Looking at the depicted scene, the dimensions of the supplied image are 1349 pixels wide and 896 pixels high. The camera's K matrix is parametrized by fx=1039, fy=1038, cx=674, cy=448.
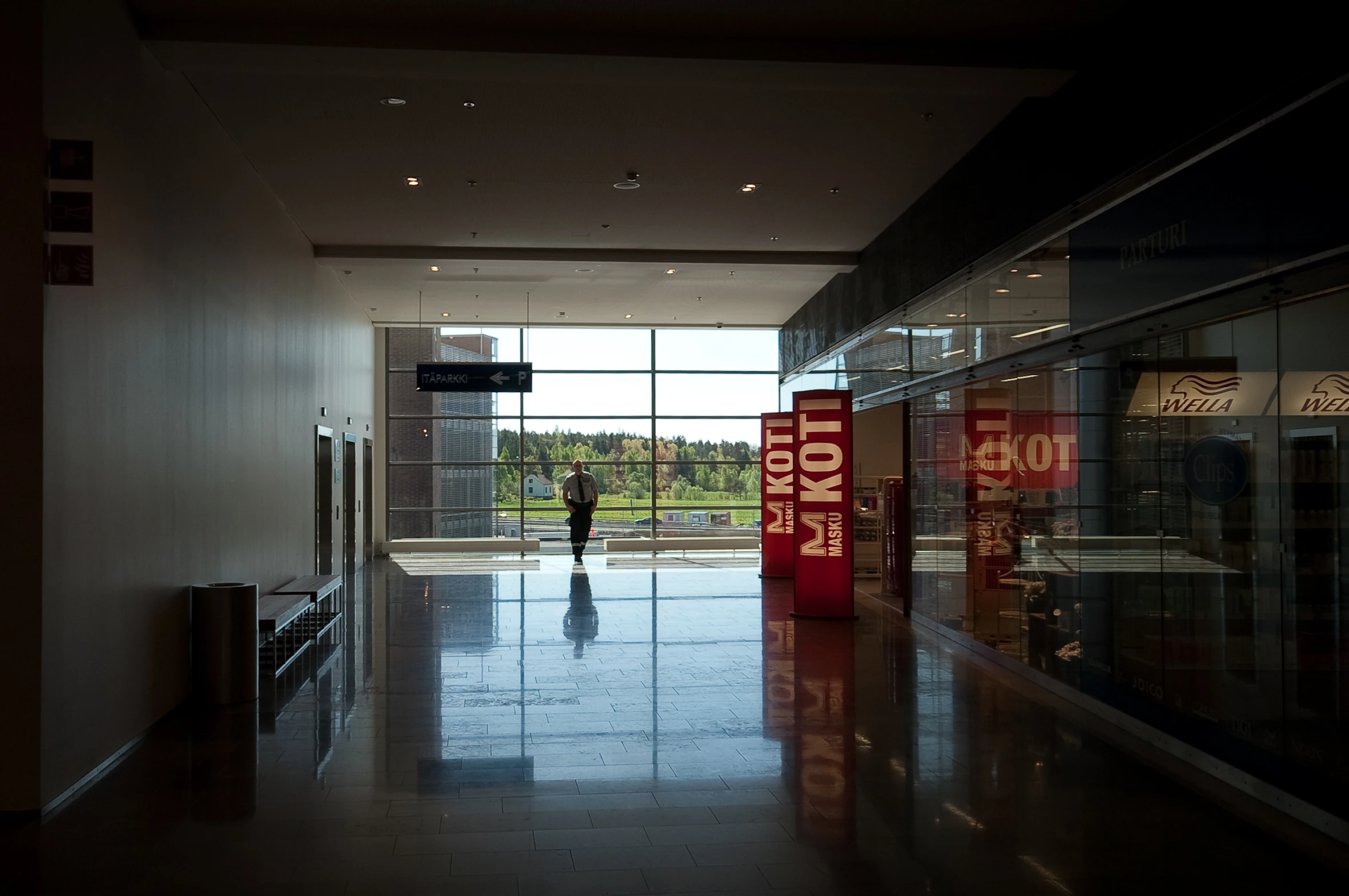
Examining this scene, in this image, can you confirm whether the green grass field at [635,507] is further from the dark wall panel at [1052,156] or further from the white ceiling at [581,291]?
the dark wall panel at [1052,156]

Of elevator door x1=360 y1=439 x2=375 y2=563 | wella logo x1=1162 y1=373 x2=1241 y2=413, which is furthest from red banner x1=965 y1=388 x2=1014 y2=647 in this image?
elevator door x1=360 y1=439 x2=375 y2=563

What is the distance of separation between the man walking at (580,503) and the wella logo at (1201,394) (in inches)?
483

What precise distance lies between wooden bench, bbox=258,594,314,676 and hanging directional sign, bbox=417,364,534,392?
494 centimetres

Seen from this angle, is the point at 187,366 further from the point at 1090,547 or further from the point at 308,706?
the point at 1090,547

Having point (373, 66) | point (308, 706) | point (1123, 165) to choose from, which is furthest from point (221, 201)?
point (1123, 165)

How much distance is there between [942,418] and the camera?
9.48m

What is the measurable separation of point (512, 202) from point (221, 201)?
279 cm

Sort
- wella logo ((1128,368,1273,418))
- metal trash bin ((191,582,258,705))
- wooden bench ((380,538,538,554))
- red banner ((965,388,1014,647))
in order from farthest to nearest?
1. wooden bench ((380,538,538,554))
2. red banner ((965,388,1014,647))
3. metal trash bin ((191,582,258,705))
4. wella logo ((1128,368,1273,418))

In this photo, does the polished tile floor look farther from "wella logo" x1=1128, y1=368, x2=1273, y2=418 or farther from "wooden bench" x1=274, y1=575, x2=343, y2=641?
"wella logo" x1=1128, y1=368, x2=1273, y2=418

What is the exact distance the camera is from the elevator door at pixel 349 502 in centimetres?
1416

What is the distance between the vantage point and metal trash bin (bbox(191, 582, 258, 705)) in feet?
22.1

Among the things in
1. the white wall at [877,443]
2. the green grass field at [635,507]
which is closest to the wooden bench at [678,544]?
the green grass field at [635,507]

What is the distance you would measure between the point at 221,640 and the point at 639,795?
339 cm

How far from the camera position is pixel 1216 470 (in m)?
5.14
